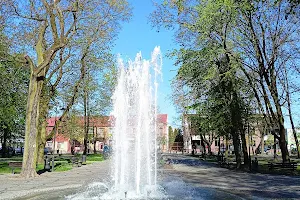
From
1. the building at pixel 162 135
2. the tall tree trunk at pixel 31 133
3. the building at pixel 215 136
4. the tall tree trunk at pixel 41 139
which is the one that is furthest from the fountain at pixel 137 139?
the building at pixel 162 135

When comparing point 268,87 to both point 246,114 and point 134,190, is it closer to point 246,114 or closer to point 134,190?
point 246,114

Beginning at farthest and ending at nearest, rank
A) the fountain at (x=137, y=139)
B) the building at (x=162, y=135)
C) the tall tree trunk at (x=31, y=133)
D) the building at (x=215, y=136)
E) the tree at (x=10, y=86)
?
the building at (x=162, y=135) → the building at (x=215, y=136) → the tree at (x=10, y=86) → the tall tree trunk at (x=31, y=133) → the fountain at (x=137, y=139)

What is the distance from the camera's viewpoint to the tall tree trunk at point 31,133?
57.4ft

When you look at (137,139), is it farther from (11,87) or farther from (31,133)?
(11,87)

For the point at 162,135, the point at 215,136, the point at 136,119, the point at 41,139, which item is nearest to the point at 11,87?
the point at 41,139

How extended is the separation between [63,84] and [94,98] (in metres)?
13.4

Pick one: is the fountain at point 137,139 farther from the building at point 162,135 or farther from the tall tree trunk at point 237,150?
the building at point 162,135

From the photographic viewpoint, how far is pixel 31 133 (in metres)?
17.7

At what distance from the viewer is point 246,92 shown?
81.6 ft

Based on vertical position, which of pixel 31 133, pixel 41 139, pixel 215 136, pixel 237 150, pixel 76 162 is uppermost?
pixel 215 136

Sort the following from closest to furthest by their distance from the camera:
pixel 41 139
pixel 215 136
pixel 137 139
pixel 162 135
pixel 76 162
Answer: pixel 137 139 < pixel 41 139 < pixel 76 162 < pixel 215 136 < pixel 162 135

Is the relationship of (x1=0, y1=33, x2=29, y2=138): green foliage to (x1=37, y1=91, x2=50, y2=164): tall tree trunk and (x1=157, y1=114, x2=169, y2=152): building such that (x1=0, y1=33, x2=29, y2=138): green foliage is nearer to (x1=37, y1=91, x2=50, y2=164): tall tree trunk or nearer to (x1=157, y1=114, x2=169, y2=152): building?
(x1=37, y1=91, x2=50, y2=164): tall tree trunk

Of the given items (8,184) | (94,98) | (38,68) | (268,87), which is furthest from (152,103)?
(94,98)

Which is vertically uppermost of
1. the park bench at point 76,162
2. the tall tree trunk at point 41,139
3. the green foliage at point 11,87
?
the green foliage at point 11,87
